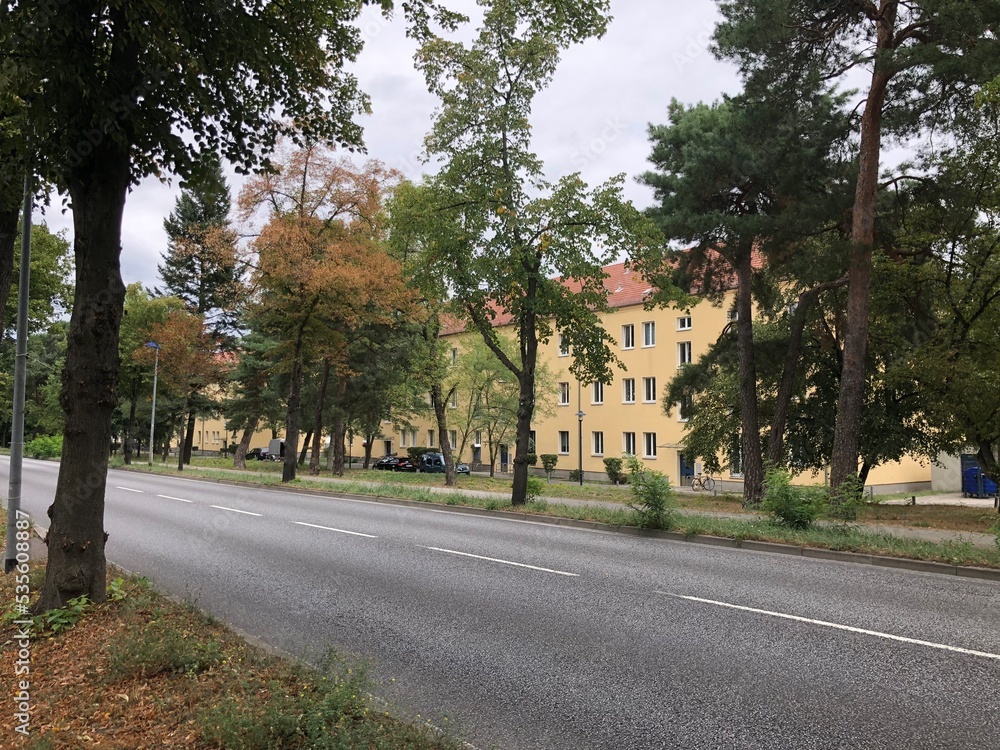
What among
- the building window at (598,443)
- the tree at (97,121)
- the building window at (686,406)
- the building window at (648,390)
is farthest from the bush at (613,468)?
the tree at (97,121)

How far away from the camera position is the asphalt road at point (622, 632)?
4.20 metres

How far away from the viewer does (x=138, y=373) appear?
140 feet

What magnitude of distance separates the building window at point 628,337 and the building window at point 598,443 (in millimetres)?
6414

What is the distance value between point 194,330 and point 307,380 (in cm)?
715

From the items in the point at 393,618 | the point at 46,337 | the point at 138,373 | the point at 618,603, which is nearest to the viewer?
the point at 393,618

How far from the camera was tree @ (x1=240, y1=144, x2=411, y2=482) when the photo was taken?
2492 centimetres

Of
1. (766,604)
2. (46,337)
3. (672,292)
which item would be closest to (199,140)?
(766,604)

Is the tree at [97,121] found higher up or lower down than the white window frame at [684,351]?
lower down

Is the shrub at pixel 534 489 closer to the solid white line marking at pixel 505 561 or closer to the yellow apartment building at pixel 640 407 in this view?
the solid white line marking at pixel 505 561

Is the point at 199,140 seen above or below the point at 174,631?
above

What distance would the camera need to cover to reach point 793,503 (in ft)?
40.7

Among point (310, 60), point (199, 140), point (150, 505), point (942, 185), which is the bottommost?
point (150, 505)

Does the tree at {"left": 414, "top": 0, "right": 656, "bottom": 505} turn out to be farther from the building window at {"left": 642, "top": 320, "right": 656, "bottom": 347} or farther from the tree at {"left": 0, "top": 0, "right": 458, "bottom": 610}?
the building window at {"left": 642, "top": 320, "right": 656, "bottom": 347}

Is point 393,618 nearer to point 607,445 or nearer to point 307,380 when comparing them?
point 307,380
